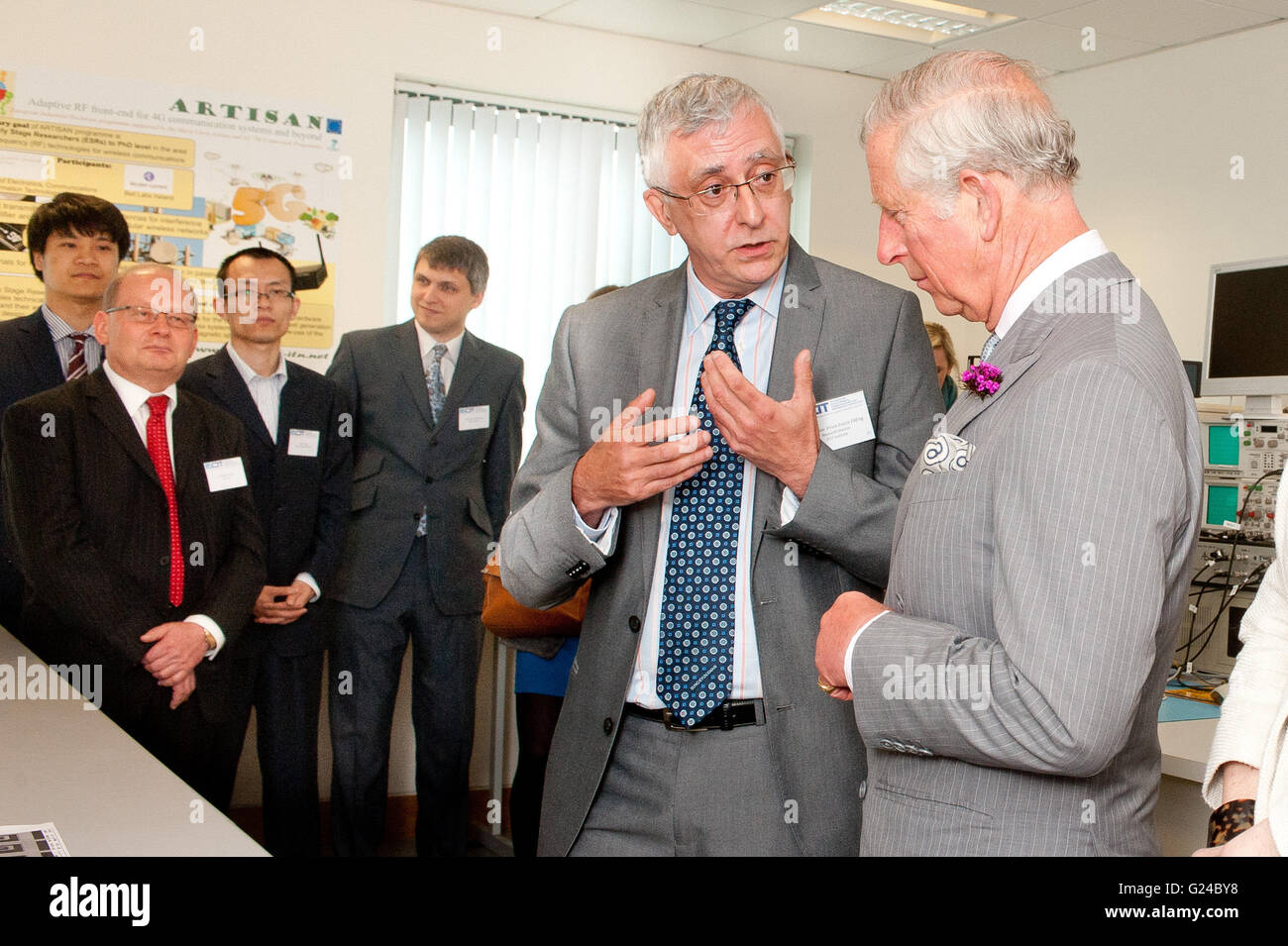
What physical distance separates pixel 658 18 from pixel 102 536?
12.1 feet

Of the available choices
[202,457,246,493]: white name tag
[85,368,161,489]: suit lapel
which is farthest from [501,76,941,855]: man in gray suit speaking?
[202,457,246,493]: white name tag

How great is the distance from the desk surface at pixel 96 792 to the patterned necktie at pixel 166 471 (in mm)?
934

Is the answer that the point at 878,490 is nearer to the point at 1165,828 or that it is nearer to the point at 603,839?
the point at 603,839

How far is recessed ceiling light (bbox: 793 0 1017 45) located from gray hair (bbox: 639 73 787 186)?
393cm

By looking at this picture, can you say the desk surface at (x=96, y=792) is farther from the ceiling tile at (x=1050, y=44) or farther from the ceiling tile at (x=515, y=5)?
the ceiling tile at (x=1050, y=44)

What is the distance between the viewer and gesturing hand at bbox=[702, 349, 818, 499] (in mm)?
1551

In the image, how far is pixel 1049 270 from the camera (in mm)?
1216

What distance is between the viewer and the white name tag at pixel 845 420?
173cm

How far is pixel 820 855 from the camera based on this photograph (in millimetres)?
1622

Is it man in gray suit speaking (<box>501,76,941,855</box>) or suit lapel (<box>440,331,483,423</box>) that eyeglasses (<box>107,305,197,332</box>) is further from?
man in gray suit speaking (<box>501,76,941,855</box>)

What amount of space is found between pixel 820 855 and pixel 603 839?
0.31 metres

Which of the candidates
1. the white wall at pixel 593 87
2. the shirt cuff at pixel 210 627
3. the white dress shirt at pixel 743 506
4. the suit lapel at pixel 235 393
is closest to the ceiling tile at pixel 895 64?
the white wall at pixel 593 87
